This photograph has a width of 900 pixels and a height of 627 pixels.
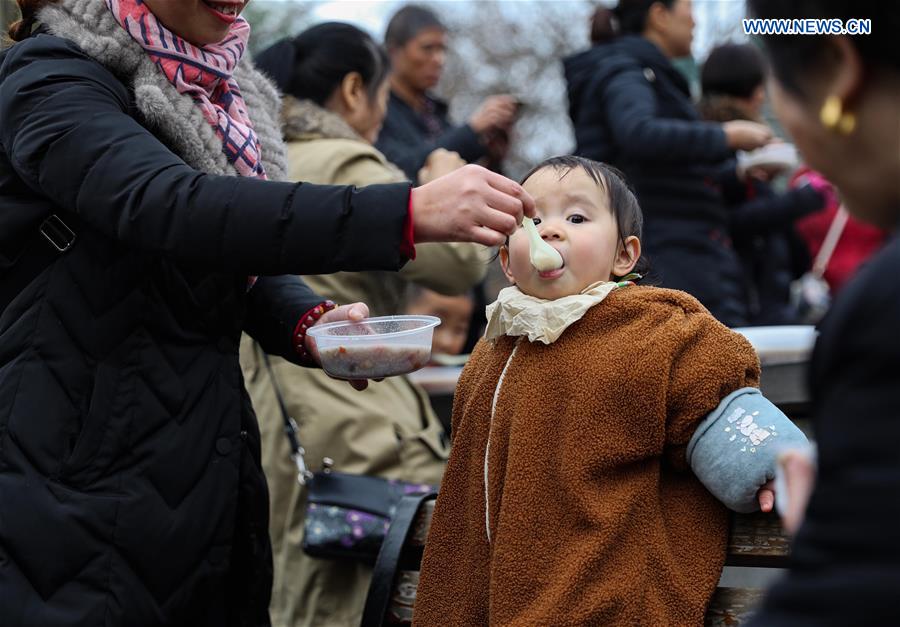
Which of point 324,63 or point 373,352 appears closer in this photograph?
point 373,352

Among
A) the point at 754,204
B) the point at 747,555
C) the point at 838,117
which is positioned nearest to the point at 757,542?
the point at 747,555

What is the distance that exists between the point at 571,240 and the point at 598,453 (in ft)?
1.39

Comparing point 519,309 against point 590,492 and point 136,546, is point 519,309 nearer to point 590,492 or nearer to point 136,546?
point 590,492

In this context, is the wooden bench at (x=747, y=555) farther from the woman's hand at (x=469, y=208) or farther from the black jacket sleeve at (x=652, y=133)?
the black jacket sleeve at (x=652, y=133)

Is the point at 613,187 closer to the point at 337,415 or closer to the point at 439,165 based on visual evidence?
the point at 337,415

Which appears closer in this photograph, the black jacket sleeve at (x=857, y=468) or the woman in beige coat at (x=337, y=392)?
the black jacket sleeve at (x=857, y=468)

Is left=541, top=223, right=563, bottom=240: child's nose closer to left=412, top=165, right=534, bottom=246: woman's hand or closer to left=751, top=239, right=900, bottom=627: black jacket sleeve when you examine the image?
left=412, top=165, right=534, bottom=246: woman's hand

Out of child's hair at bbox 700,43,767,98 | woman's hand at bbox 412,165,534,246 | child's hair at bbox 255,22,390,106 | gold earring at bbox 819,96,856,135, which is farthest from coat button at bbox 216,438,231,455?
child's hair at bbox 700,43,767,98

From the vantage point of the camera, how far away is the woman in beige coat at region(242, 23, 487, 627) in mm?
3590

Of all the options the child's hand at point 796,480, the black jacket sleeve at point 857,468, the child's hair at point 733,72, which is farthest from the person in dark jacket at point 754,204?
the black jacket sleeve at point 857,468

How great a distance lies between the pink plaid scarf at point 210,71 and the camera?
2248mm

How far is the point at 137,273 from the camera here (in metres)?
2.22

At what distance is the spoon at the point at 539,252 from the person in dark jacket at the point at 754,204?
3153mm

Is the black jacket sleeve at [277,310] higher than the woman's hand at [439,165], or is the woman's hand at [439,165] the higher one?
A: the black jacket sleeve at [277,310]
